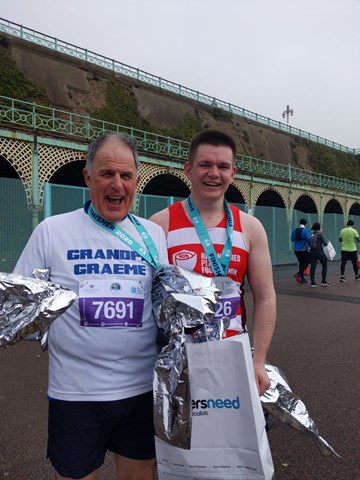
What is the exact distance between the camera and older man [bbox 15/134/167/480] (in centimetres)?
145

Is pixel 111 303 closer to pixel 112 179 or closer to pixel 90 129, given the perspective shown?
pixel 112 179

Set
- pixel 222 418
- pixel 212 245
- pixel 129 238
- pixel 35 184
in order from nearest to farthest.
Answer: pixel 222 418 → pixel 129 238 → pixel 212 245 → pixel 35 184

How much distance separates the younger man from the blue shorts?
538mm

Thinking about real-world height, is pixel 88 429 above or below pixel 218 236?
below

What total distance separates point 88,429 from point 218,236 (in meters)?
0.95

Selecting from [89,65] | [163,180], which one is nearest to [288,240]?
[163,180]

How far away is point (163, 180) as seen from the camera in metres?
20.3

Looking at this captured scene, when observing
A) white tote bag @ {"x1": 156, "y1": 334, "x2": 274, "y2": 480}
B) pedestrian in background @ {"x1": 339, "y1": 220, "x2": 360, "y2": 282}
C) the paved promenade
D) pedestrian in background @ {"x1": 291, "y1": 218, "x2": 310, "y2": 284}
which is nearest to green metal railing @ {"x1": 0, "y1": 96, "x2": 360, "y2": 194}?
pedestrian in background @ {"x1": 291, "y1": 218, "x2": 310, "y2": 284}

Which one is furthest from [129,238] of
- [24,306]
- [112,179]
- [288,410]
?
[288,410]

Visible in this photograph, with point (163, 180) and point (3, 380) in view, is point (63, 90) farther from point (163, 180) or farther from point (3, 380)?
point (3, 380)

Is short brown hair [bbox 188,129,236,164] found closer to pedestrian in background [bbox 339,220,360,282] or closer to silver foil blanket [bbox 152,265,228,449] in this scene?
silver foil blanket [bbox 152,265,228,449]

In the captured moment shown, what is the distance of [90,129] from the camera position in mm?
14750

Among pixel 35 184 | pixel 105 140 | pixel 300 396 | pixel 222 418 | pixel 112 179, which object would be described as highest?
pixel 35 184

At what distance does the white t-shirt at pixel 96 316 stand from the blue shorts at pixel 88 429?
4 cm
